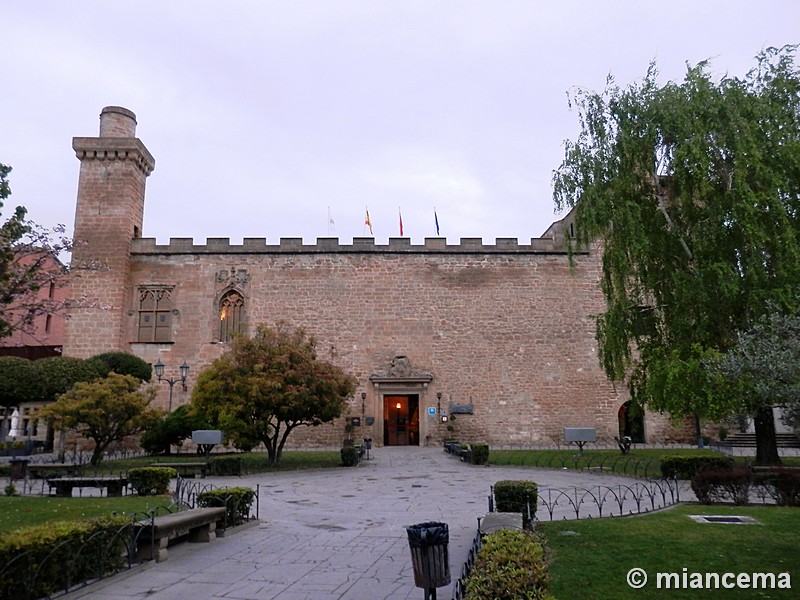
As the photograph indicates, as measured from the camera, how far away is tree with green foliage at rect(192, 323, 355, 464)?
17.7 meters

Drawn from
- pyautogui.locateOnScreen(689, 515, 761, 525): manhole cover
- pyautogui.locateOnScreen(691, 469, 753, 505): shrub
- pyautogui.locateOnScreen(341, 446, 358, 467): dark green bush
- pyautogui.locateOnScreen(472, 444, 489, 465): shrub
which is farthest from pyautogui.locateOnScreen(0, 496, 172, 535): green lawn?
pyautogui.locateOnScreen(472, 444, 489, 465): shrub

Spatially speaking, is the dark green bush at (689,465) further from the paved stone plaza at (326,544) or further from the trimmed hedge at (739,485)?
the trimmed hedge at (739,485)

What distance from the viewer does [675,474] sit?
13.8m

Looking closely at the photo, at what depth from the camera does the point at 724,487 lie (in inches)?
421

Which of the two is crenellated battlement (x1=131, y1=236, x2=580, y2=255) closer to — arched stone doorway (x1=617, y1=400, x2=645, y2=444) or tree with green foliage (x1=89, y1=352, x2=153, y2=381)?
tree with green foliage (x1=89, y1=352, x2=153, y2=381)

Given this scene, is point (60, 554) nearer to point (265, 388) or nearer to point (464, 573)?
point (464, 573)

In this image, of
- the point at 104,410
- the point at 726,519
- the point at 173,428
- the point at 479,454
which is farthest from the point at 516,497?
the point at 173,428

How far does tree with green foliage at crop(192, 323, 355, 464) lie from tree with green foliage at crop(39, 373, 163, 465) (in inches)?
67.0

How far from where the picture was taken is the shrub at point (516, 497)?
29.3 ft

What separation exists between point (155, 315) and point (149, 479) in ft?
56.8

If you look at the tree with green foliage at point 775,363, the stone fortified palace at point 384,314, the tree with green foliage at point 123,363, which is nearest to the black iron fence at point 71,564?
the tree with green foliage at point 775,363

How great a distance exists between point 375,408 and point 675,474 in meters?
15.6

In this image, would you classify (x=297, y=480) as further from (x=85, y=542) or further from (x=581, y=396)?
(x=581, y=396)

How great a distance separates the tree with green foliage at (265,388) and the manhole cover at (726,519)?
450 inches
